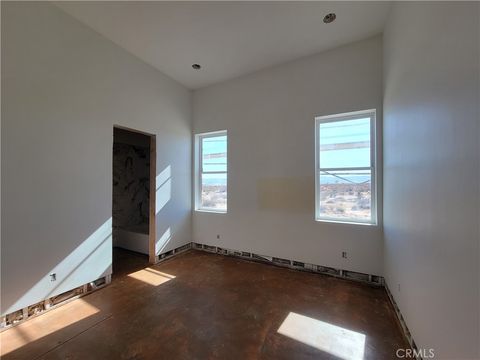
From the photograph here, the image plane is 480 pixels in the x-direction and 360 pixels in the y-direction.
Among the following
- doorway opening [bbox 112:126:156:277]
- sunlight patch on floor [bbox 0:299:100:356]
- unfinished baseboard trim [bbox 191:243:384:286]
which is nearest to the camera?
sunlight patch on floor [bbox 0:299:100:356]

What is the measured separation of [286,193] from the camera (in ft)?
11.3

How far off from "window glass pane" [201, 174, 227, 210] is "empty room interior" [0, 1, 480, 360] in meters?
0.06

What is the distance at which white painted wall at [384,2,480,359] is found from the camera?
98cm

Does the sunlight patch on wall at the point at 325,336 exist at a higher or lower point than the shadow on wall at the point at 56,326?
higher

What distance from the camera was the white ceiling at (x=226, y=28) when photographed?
7.85 feet

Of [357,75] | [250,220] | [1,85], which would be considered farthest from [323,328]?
[1,85]

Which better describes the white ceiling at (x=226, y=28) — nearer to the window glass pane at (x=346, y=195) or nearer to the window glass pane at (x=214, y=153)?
the window glass pane at (x=214, y=153)

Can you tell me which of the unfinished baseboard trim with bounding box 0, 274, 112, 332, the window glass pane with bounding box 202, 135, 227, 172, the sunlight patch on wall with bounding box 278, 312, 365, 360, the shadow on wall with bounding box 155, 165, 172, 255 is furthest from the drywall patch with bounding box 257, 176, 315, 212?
the unfinished baseboard trim with bounding box 0, 274, 112, 332

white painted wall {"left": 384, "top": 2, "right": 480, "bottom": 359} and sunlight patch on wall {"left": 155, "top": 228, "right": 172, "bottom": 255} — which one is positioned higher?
white painted wall {"left": 384, "top": 2, "right": 480, "bottom": 359}

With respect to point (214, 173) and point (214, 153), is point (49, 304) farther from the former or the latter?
point (214, 153)

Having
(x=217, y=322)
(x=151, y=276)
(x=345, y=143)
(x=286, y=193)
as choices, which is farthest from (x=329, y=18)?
(x=151, y=276)

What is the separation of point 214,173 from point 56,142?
261 centimetres

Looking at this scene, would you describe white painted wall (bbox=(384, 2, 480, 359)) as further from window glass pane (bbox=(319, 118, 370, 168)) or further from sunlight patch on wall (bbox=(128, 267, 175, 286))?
sunlight patch on wall (bbox=(128, 267, 175, 286))

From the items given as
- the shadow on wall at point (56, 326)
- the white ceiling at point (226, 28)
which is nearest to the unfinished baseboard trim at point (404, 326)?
the shadow on wall at point (56, 326)
